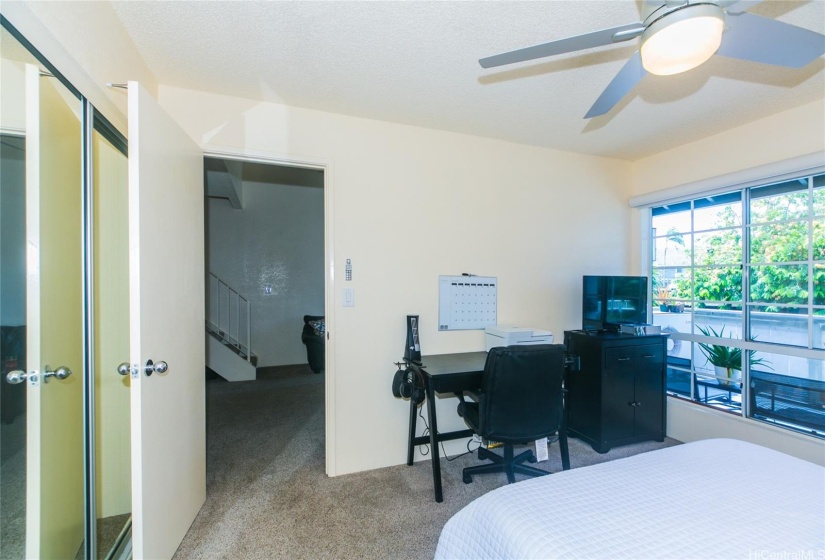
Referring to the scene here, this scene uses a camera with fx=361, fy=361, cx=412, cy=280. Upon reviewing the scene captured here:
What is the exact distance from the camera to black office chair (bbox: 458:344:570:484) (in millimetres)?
2004

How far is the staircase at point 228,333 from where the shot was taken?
490 centimetres

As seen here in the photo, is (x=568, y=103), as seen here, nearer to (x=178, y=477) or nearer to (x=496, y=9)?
(x=496, y=9)

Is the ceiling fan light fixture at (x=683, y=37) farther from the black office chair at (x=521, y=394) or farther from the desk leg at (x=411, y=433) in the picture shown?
the desk leg at (x=411, y=433)

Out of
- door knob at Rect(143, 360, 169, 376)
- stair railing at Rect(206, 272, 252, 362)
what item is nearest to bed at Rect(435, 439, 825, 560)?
door knob at Rect(143, 360, 169, 376)

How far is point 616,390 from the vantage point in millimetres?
2766

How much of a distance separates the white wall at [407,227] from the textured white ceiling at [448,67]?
0.16 meters

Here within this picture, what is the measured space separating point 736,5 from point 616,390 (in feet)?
8.04

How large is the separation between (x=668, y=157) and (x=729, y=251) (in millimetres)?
927

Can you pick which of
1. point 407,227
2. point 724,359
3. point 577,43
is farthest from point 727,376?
point 577,43

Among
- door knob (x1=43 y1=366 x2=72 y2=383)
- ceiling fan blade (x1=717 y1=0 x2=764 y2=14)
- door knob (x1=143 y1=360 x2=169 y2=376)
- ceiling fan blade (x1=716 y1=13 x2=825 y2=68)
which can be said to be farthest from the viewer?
door knob (x1=143 y1=360 x2=169 y2=376)

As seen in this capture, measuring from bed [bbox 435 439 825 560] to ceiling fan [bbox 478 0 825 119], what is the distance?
4.61 feet

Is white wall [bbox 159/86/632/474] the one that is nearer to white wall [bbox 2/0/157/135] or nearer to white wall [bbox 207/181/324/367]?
white wall [bbox 2/0/157/135]

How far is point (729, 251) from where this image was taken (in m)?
2.81

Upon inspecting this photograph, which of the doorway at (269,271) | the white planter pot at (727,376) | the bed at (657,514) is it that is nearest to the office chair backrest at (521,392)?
the bed at (657,514)
